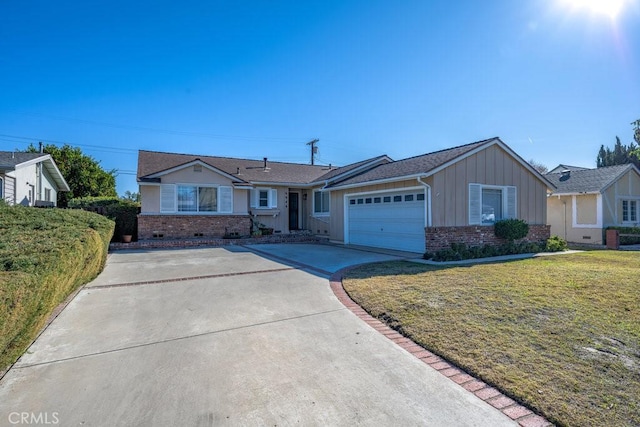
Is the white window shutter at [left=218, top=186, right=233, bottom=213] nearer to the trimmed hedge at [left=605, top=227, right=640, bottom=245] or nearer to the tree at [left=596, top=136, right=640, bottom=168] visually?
the trimmed hedge at [left=605, top=227, right=640, bottom=245]

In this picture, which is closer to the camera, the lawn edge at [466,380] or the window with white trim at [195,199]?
the lawn edge at [466,380]

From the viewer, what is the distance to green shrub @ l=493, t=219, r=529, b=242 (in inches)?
508

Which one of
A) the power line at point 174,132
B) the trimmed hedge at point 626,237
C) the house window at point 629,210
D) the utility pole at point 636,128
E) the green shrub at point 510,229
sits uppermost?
the power line at point 174,132

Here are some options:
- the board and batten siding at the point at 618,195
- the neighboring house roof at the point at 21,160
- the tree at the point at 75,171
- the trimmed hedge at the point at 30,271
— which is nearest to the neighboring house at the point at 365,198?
the neighboring house roof at the point at 21,160

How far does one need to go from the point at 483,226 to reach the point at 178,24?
13.4 metres

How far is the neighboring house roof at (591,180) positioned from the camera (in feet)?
58.4

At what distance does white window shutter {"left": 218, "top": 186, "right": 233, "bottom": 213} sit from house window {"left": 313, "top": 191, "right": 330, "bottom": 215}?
4.94 meters

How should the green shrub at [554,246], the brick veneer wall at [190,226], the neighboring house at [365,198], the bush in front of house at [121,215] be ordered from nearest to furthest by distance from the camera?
the neighboring house at [365,198]
the green shrub at [554,246]
the bush in front of house at [121,215]
the brick veneer wall at [190,226]

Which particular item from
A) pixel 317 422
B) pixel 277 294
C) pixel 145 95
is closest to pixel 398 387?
pixel 317 422

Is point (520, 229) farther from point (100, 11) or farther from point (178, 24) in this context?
point (100, 11)

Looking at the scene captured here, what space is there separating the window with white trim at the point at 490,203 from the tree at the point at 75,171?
27447mm

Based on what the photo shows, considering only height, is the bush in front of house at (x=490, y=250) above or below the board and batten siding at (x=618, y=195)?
below

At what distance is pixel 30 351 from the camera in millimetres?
3932

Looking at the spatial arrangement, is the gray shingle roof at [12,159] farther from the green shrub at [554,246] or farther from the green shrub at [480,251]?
the green shrub at [554,246]
